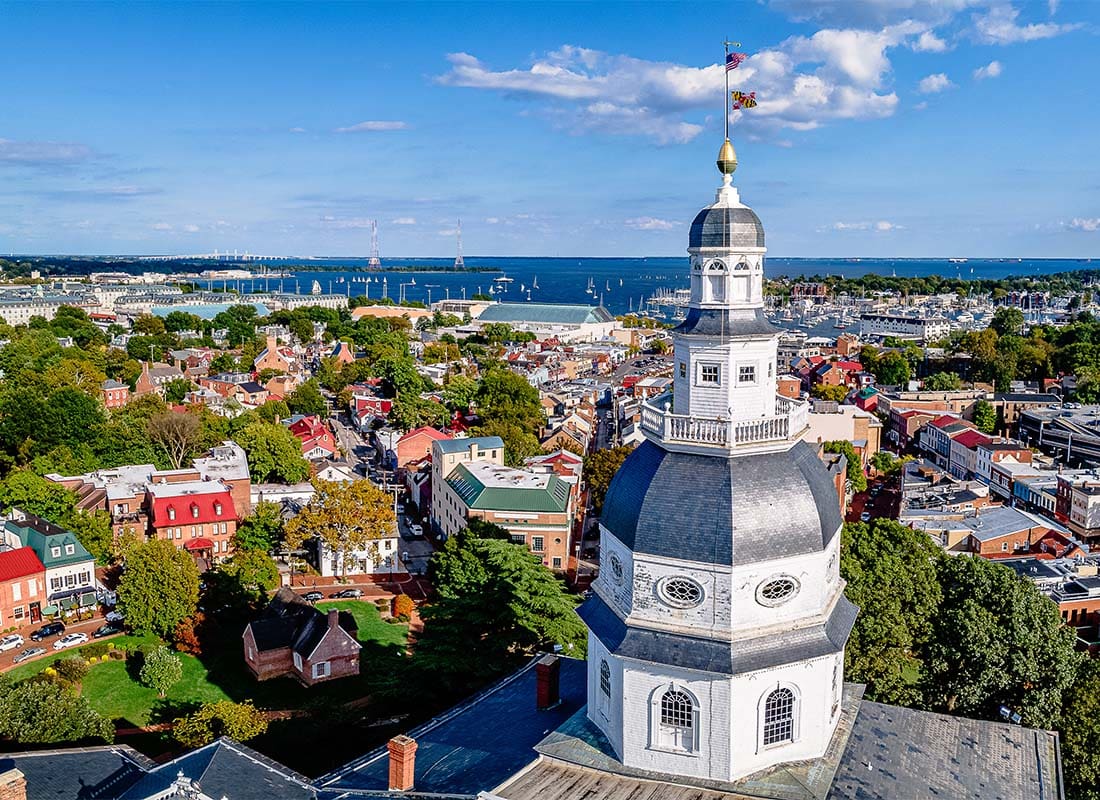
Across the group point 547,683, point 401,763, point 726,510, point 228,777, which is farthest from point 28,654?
point 726,510

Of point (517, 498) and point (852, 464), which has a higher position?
point (517, 498)

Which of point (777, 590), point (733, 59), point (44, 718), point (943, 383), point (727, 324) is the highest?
point (733, 59)

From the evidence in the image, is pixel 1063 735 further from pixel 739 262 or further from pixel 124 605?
pixel 124 605

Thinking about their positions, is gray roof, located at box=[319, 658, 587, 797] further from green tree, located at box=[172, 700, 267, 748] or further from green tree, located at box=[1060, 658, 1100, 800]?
green tree, located at box=[1060, 658, 1100, 800]

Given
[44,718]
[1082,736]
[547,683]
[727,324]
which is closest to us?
[727,324]

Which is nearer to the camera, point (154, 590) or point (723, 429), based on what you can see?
point (723, 429)

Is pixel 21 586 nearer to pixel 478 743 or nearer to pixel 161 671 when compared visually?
pixel 161 671

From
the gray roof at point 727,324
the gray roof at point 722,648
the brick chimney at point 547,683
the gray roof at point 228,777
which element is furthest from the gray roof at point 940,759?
the gray roof at point 228,777
